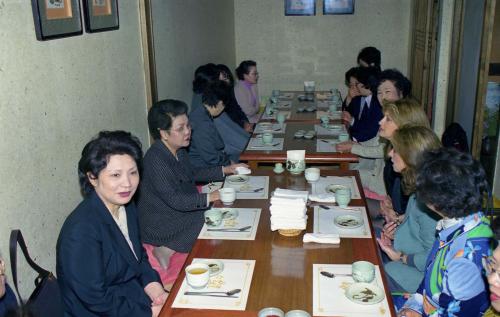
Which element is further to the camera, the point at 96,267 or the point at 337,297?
the point at 96,267

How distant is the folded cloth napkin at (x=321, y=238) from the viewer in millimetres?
2152

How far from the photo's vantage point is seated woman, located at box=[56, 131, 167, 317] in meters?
1.91

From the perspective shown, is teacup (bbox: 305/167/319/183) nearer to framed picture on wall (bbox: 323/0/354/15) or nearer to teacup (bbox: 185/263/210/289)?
teacup (bbox: 185/263/210/289)

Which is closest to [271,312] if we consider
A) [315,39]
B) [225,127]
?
[225,127]

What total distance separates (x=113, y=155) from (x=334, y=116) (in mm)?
3040

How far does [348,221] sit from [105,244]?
1091 mm

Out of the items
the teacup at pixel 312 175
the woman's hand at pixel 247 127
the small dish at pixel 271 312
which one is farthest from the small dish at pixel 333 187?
the woman's hand at pixel 247 127

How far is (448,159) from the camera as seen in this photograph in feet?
6.18

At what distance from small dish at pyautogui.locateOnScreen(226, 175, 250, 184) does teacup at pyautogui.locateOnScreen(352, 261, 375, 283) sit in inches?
47.3

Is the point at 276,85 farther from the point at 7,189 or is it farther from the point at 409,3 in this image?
the point at 7,189

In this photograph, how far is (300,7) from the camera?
7562 millimetres

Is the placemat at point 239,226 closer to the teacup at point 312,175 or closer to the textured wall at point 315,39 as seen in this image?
the teacup at point 312,175

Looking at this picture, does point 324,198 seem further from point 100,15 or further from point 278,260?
point 100,15

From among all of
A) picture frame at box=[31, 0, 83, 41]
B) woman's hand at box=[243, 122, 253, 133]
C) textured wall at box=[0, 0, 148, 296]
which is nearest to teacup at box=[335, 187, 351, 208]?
textured wall at box=[0, 0, 148, 296]
